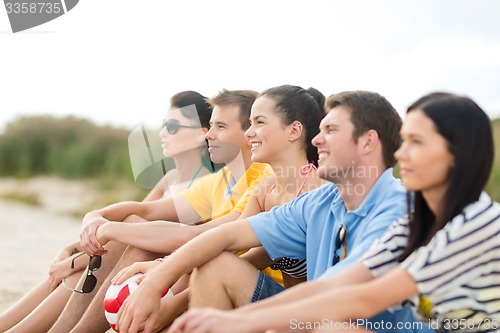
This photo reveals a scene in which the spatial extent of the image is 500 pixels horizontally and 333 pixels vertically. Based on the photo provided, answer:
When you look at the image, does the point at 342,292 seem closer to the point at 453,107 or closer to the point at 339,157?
the point at 453,107

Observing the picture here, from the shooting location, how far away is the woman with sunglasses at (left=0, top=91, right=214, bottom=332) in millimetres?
5031

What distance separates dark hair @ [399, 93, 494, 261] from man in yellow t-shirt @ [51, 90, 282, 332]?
2058 millimetres

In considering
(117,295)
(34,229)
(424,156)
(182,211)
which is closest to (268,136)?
(182,211)

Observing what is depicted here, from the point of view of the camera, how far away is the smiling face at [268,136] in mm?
4777

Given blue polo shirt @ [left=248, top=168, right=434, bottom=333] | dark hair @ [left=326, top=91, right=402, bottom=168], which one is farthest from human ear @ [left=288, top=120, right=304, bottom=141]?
dark hair @ [left=326, top=91, right=402, bottom=168]

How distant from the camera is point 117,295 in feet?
14.2

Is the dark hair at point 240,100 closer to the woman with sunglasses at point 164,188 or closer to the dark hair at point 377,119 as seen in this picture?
the woman with sunglasses at point 164,188

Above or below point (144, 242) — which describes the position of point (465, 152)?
above

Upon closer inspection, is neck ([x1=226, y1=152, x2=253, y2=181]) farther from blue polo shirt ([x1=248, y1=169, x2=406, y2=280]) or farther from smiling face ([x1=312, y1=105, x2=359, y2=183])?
smiling face ([x1=312, y1=105, x2=359, y2=183])

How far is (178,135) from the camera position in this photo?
6062mm

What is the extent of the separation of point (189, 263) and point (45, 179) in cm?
2344

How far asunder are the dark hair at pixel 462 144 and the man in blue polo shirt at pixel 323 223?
574mm

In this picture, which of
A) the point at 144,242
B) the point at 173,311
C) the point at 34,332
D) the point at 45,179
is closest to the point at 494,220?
the point at 173,311

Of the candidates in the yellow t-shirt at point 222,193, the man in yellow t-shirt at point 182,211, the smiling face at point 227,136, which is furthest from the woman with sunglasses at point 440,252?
the smiling face at point 227,136
